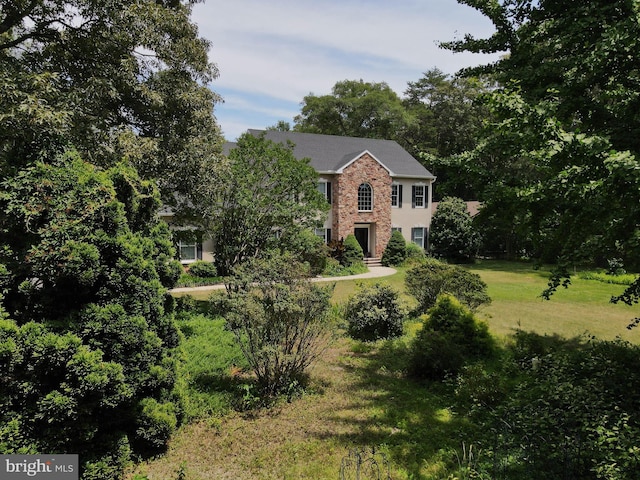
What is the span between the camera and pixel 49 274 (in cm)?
443

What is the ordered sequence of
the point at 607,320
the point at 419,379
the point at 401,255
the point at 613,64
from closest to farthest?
the point at 613,64, the point at 419,379, the point at 607,320, the point at 401,255

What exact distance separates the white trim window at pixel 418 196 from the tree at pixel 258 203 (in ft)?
56.8

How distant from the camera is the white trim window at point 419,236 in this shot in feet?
94.3

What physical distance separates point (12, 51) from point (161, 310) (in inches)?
331

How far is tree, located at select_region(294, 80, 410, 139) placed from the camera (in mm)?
40094

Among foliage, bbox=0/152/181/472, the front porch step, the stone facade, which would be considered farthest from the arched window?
foliage, bbox=0/152/181/472

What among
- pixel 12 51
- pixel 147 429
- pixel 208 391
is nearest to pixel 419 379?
pixel 208 391

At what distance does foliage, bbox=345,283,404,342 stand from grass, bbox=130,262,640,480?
50 centimetres

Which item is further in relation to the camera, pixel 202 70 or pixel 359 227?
pixel 359 227

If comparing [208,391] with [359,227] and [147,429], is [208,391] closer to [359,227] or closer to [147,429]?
[147,429]

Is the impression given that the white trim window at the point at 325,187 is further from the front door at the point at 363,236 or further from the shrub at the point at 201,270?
the shrub at the point at 201,270

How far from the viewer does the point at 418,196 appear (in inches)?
1135

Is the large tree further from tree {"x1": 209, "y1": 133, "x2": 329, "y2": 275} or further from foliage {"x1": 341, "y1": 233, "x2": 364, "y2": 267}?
foliage {"x1": 341, "y1": 233, "x2": 364, "y2": 267}

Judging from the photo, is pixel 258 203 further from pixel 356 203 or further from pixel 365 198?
pixel 365 198
